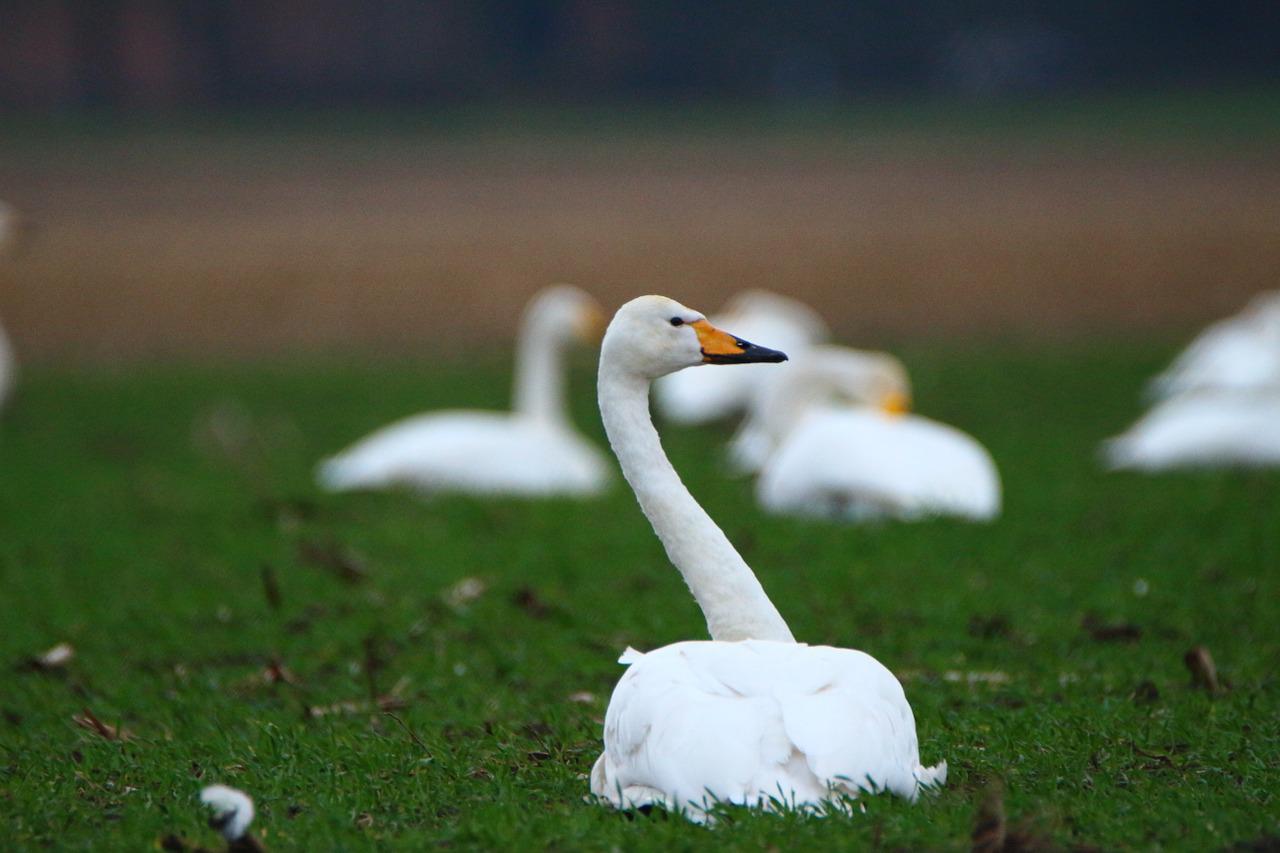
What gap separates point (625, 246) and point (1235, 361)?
1178cm

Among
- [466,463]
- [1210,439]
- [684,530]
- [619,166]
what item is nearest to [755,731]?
[684,530]

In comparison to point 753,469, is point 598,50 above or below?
below

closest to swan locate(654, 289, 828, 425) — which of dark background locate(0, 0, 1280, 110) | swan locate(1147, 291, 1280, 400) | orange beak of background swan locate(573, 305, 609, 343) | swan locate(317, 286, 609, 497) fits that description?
orange beak of background swan locate(573, 305, 609, 343)

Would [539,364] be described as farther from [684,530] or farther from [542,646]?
[684,530]

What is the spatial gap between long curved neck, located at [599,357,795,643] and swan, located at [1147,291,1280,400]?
24.4 feet

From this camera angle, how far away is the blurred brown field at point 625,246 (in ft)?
61.4

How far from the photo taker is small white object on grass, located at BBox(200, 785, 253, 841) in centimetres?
347

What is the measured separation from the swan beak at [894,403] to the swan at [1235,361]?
9.03ft

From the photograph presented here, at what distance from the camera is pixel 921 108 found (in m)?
50.7

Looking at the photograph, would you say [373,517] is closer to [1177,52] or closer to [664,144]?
[664,144]

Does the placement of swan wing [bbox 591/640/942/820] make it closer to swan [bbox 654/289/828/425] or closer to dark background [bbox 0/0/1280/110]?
swan [bbox 654/289/828/425]

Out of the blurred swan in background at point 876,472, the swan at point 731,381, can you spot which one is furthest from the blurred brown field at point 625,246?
the blurred swan in background at point 876,472

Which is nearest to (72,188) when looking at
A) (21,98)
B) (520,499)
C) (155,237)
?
(155,237)

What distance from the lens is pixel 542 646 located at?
18.9 feet
